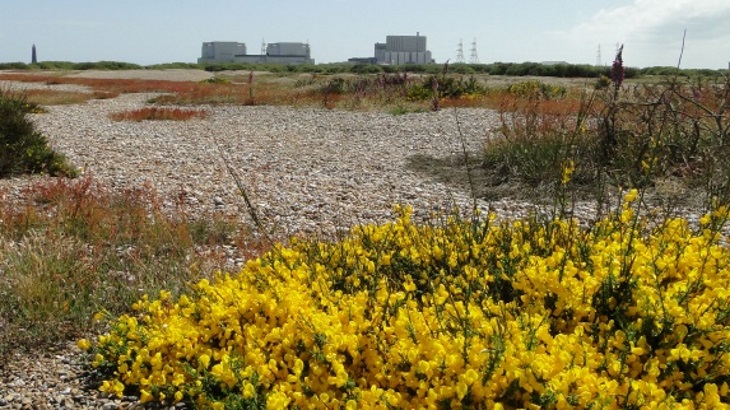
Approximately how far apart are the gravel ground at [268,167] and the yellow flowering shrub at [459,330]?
0.50 m

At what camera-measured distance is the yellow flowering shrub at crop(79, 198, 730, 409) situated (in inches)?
102

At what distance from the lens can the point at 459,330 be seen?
292cm

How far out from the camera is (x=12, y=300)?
484 centimetres

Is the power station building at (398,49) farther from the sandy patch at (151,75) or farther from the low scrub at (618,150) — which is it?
the low scrub at (618,150)

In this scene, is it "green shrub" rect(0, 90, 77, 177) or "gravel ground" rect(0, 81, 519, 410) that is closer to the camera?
"gravel ground" rect(0, 81, 519, 410)

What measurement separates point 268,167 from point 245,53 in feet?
523

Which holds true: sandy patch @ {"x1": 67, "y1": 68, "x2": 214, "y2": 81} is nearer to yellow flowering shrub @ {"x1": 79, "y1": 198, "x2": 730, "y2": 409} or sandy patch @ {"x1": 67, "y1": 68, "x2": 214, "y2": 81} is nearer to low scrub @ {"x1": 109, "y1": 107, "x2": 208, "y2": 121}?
low scrub @ {"x1": 109, "y1": 107, "x2": 208, "y2": 121}

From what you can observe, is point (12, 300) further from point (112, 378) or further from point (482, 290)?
point (482, 290)

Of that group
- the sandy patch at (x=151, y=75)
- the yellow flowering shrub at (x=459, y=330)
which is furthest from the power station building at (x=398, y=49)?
the yellow flowering shrub at (x=459, y=330)

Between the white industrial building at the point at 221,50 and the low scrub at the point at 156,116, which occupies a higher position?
the white industrial building at the point at 221,50

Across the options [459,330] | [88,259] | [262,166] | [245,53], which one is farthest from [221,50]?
[459,330]

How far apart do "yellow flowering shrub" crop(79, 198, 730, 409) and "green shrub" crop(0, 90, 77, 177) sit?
25.0 feet

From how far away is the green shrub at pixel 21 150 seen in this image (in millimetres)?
10617

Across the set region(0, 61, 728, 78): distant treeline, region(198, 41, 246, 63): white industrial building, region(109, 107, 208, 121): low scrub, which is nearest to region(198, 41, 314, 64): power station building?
region(198, 41, 246, 63): white industrial building
